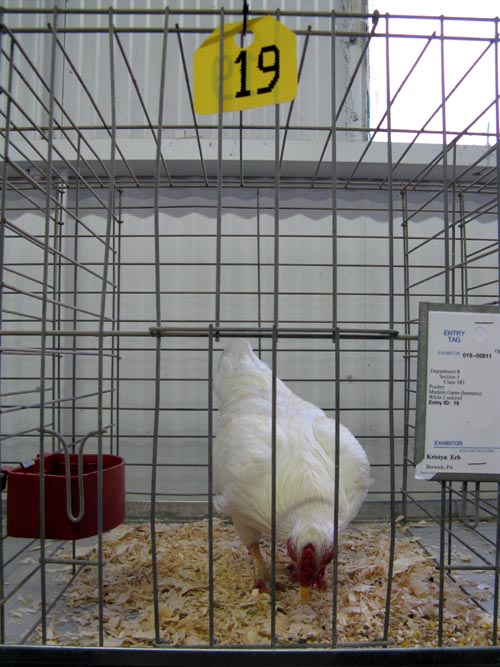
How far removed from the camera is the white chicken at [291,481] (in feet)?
4.66

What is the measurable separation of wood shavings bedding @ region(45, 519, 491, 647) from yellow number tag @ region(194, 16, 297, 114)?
49.7 inches

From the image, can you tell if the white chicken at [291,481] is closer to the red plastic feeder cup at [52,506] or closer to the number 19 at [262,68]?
the red plastic feeder cup at [52,506]

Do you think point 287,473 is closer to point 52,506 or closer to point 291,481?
point 291,481

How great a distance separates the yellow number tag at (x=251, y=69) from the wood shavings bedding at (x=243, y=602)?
4.14 feet

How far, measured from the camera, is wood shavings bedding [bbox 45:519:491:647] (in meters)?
1.30

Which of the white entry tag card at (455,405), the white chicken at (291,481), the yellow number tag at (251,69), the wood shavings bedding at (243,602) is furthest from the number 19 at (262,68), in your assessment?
the wood shavings bedding at (243,602)

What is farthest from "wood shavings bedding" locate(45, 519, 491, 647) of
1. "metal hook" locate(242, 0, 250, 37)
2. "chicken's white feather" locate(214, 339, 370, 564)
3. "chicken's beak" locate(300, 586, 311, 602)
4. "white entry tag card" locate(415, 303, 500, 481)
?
"metal hook" locate(242, 0, 250, 37)

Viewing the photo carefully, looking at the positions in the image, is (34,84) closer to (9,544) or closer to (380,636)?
(9,544)

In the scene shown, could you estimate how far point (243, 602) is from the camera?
1516 mm

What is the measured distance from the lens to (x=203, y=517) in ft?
7.66

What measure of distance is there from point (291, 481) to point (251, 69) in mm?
1131

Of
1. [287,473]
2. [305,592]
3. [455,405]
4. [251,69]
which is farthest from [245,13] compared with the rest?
[305,592]

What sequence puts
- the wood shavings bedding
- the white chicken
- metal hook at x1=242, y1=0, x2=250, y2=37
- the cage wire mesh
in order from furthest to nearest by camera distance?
the cage wire mesh, the white chicken, the wood shavings bedding, metal hook at x1=242, y1=0, x2=250, y2=37

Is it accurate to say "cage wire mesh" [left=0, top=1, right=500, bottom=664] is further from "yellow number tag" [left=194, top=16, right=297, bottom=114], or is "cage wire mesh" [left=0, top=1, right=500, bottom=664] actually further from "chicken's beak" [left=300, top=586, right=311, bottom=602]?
"yellow number tag" [left=194, top=16, right=297, bottom=114]
